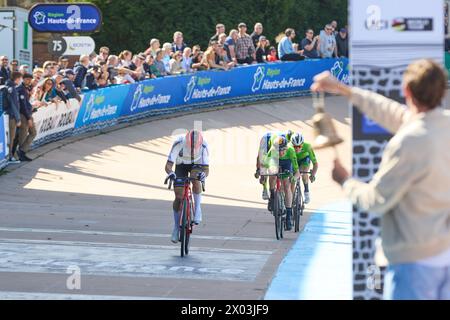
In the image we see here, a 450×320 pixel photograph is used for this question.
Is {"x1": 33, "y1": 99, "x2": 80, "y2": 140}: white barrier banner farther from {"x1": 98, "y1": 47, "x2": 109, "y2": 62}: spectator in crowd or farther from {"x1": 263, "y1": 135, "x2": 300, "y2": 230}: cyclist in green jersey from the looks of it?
{"x1": 263, "y1": 135, "x2": 300, "y2": 230}: cyclist in green jersey

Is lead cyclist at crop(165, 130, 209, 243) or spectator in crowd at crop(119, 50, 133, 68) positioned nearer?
lead cyclist at crop(165, 130, 209, 243)

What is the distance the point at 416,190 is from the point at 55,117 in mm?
21077

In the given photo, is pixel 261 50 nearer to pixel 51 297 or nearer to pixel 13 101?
pixel 13 101

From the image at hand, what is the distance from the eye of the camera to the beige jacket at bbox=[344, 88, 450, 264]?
5.94 meters

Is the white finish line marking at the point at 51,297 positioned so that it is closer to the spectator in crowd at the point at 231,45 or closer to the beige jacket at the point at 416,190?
the beige jacket at the point at 416,190

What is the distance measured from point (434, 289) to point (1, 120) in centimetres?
1772

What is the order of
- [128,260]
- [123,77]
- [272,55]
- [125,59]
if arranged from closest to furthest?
[128,260] < [123,77] < [125,59] < [272,55]

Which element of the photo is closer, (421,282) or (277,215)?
(421,282)

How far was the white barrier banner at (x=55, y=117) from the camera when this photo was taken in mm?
25422

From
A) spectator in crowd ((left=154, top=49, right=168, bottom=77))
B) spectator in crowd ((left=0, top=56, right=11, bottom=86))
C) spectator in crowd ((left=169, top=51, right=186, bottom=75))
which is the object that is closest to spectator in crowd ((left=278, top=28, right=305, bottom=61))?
spectator in crowd ((left=169, top=51, right=186, bottom=75))

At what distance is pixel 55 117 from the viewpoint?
2645cm

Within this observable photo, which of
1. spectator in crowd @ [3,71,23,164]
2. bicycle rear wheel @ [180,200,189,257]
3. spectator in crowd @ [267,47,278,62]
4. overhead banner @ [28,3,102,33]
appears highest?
overhead banner @ [28,3,102,33]

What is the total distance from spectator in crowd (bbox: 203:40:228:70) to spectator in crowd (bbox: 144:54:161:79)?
2032 millimetres

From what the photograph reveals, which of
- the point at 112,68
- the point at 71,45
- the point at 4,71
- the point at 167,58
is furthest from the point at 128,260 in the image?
the point at 71,45
